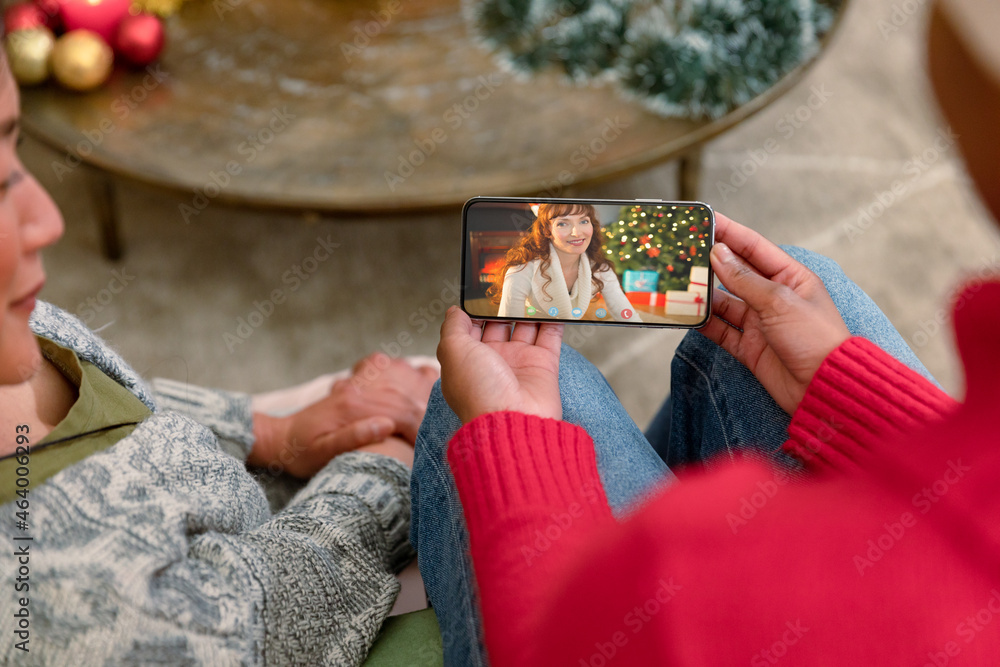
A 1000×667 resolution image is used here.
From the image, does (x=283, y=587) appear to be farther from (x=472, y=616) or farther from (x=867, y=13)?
(x=867, y=13)

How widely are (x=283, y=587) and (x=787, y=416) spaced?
1.67ft

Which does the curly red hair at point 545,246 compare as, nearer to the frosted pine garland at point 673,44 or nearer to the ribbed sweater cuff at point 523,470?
the ribbed sweater cuff at point 523,470

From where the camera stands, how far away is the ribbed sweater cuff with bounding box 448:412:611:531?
60cm

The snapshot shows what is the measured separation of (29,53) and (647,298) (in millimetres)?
1266

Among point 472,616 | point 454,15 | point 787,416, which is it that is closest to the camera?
point 472,616

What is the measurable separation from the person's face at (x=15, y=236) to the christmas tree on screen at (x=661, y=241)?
532 millimetres

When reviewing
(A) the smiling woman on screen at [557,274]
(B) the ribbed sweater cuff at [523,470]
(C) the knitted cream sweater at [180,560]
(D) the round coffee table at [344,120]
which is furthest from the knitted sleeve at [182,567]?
(D) the round coffee table at [344,120]

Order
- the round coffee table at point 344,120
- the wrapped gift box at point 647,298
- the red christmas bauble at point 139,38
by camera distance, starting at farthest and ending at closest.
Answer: the red christmas bauble at point 139,38
the round coffee table at point 344,120
the wrapped gift box at point 647,298

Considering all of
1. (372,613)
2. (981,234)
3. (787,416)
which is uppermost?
(787,416)

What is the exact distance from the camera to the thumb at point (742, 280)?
0.77m

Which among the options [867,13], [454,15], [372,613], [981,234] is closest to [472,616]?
[372,613]

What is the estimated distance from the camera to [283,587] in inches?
24.6

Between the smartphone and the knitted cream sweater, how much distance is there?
27cm

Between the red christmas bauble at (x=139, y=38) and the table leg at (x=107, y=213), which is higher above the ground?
the red christmas bauble at (x=139, y=38)
